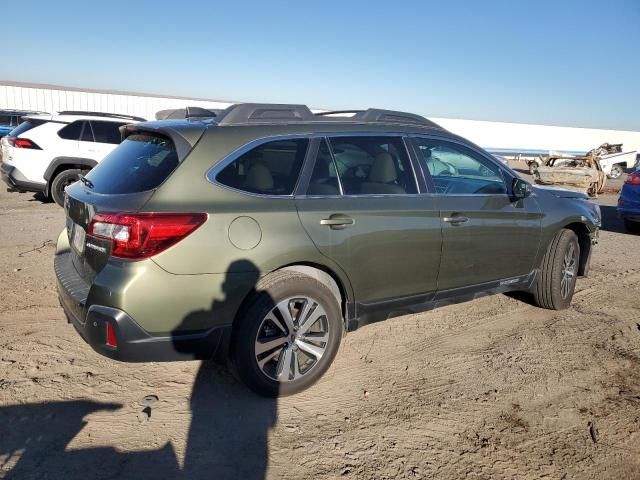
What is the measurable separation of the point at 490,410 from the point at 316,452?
47.3 inches

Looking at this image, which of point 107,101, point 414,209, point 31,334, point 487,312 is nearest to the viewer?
point 414,209

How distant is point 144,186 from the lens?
9.85 ft

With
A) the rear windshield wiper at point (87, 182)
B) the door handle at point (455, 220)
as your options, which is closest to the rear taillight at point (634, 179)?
the door handle at point (455, 220)

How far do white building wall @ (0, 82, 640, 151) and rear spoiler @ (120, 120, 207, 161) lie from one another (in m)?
23.9

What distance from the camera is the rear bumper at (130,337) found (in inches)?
111

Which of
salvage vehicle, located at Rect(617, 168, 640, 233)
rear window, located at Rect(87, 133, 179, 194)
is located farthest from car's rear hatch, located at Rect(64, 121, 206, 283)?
salvage vehicle, located at Rect(617, 168, 640, 233)

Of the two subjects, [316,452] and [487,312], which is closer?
[316,452]

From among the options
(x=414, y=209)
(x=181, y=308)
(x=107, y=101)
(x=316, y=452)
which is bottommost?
(x=316, y=452)

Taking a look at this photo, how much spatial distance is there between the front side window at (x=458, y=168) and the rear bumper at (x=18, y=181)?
26.2ft

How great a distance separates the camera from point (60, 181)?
9680 millimetres

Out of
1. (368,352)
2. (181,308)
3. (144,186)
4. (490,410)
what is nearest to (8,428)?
(181,308)

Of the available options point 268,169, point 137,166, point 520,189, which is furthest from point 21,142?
point 520,189

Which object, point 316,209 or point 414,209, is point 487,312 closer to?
point 414,209

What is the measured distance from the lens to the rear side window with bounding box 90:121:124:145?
32.9 ft
